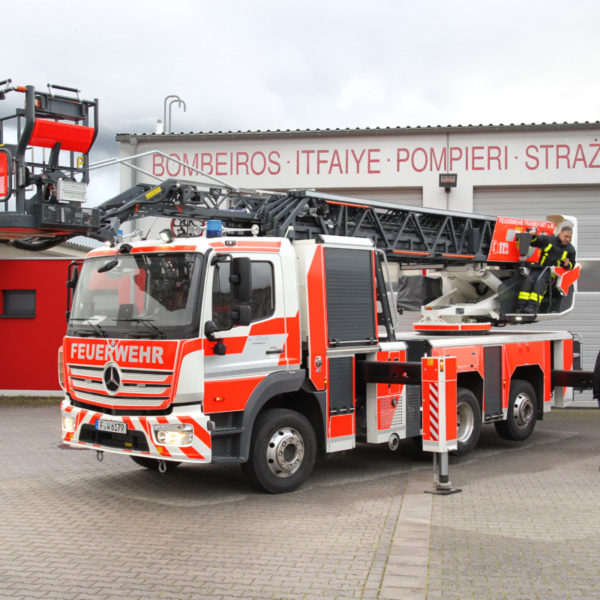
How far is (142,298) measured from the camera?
7.59m

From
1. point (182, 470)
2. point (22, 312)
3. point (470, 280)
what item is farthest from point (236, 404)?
point (22, 312)

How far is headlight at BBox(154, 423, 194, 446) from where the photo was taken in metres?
7.20

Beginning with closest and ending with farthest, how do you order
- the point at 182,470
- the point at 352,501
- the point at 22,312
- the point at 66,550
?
the point at 66,550 < the point at 352,501 < the point at 182,470 < the point at 22,312

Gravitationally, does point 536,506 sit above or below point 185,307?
below

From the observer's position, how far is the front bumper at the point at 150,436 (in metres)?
7.21

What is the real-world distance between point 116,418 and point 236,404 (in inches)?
45.4

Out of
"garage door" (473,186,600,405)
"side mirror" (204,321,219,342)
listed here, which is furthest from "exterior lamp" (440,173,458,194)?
"side mirror" (204,321,219,342)

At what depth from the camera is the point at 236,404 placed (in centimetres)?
760

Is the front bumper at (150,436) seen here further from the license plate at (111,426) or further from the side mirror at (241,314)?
the side mirror at (241,314)

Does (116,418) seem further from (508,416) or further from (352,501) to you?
(508,416)

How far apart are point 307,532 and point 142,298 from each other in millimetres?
2693

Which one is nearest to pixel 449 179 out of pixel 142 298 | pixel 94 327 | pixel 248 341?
pixel 248 341

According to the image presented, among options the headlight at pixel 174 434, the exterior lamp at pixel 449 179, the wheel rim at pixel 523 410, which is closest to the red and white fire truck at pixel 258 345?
the headlight at pixel 174 434

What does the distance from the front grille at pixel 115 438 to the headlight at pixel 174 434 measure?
185 millimetres
